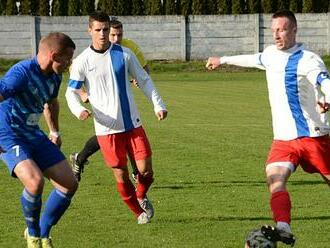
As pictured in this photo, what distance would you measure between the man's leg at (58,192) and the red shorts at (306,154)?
1776 mm

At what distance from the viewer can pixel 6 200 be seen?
1090cm

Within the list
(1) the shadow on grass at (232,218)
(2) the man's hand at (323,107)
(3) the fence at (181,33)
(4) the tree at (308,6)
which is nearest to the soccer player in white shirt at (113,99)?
(1) the shadow on grass at (232,218)

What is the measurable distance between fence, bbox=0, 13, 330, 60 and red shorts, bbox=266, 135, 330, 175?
34982 mm

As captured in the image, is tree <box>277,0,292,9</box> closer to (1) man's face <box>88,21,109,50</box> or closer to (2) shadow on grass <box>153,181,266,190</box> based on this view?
(2) shadow on grass <box>153,181,266,190</box>

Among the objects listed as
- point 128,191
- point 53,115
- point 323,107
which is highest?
point 323,107

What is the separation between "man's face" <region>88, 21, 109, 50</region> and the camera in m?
9.26

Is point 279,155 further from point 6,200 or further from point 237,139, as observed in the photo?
point 237,139

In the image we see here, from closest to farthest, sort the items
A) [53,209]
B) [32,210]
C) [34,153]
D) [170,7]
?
[32,210] < [34,153] < [53,209] < [170,7]

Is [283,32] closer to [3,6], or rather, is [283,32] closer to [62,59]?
[62,59]

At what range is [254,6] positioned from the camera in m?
46.3

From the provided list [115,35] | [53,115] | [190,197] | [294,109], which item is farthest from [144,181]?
[294,109]

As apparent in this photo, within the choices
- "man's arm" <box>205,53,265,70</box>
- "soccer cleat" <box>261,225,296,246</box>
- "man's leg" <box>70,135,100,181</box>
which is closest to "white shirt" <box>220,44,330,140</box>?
"man's arm" <box>205,53,265,70</box>

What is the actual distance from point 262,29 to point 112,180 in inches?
1242

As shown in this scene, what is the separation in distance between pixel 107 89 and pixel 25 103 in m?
1.52
